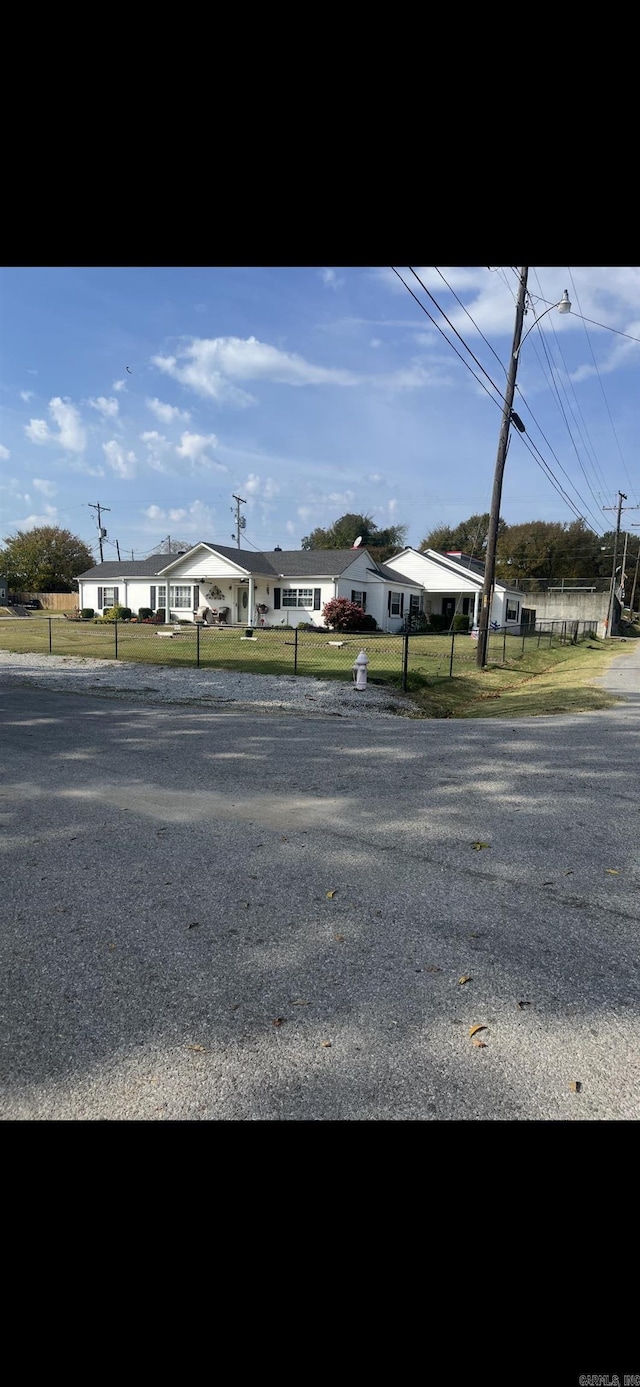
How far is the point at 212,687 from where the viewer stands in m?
12.8

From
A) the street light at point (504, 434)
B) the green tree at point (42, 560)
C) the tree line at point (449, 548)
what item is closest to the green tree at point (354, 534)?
the tree line at point (449, 548)

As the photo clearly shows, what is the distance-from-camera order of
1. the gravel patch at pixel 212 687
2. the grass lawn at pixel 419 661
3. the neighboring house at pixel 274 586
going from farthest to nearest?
the neighboring house at pixel 274 586 < the grass lawn at pixel 419 661 < the gravel patch at pixel 212 687

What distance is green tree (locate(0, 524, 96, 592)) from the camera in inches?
2438

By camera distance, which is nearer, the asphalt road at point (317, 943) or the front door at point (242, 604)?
the asphalt road at point (317, 943)

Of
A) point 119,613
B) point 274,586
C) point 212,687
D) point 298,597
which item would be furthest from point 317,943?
point 119,613

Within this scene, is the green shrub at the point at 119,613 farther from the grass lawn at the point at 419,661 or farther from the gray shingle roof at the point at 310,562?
the gray shingle roof at the point at 310,562

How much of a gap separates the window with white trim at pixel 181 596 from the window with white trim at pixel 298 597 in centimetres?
526

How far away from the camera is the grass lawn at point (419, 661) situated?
1254 cm

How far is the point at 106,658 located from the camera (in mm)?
18344

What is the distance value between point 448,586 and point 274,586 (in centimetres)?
1064

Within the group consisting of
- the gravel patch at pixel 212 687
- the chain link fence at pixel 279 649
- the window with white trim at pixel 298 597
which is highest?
the window with white trim at pixel 298 597

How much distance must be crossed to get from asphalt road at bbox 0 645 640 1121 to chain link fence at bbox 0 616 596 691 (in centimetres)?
686

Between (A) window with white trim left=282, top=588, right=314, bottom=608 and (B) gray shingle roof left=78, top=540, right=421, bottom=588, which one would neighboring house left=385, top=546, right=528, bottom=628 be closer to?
(B) gray shingle roof left=78, top=540, right=421, bottom=588
